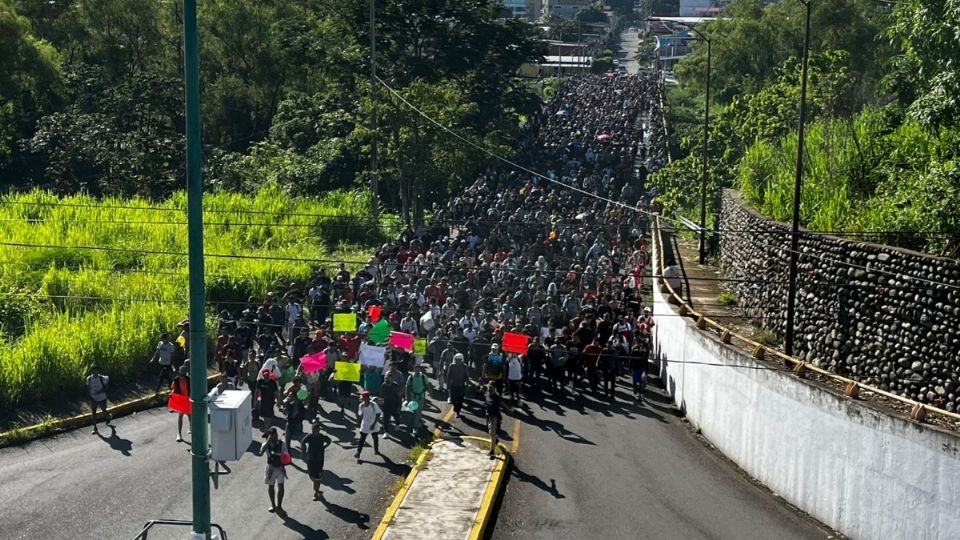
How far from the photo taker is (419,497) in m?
16.9

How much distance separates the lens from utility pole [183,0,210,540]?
9.65 m

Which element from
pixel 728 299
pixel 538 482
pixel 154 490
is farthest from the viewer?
pixel 728 299

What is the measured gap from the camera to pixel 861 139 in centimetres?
2514

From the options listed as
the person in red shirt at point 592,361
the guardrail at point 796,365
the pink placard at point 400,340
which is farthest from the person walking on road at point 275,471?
the person in red shirt at point 592,361

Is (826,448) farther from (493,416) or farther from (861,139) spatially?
(861,139)

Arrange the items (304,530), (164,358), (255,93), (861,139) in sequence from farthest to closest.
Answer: (255,93)
(861,139)
(164,358)
(304,530)

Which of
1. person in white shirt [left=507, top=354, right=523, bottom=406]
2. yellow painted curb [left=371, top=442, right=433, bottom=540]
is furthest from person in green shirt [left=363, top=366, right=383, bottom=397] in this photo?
person in white shirt [left=507, top=354, right=523, bottom=406]

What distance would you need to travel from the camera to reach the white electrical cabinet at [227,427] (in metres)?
10.3

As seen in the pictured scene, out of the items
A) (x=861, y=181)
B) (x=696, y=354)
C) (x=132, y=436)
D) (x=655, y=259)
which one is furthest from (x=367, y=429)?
(x=655, y=259)

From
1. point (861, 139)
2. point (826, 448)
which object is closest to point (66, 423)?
point (826, 448)

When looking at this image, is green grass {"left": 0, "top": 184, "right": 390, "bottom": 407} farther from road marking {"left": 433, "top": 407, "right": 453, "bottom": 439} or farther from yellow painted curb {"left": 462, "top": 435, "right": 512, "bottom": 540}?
yellow painted curb {"left": 462, "top": 435, "right": 512, "bottom": 540}

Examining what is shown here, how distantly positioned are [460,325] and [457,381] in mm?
2692

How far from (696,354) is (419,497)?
7.24 metres

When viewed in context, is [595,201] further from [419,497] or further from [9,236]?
[419,497]
